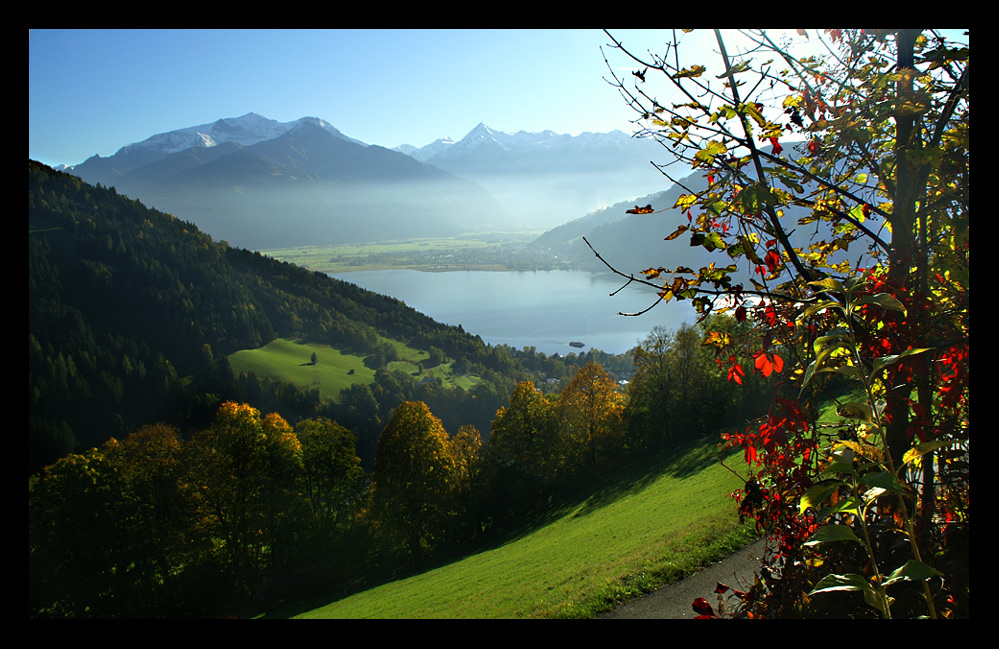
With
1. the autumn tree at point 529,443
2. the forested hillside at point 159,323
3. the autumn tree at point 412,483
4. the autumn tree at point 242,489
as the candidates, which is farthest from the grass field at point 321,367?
the autumn tree at point 412,483

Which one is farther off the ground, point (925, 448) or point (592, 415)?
point (925, 448)

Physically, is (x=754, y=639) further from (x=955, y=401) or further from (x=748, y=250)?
(x=955, y=401)

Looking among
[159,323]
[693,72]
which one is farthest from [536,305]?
[693,72]

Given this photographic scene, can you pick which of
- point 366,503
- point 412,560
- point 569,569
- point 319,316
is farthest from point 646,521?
point 319,316

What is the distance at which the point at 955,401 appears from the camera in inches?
57.0

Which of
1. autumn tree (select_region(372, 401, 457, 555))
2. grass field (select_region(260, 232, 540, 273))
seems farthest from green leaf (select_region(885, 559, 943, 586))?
grass field (select_region(260, 232, 540, 273))

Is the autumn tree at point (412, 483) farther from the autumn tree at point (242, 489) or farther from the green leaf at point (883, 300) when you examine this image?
the green leaf at point (883, 300)

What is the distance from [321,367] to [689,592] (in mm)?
62138

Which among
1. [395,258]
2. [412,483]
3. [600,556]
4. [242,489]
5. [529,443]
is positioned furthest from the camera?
[395,258]

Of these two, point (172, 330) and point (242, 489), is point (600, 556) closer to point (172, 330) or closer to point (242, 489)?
point (242, 489)

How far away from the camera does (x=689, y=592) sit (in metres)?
4.57

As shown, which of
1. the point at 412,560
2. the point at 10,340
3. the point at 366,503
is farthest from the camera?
the point at 366,503

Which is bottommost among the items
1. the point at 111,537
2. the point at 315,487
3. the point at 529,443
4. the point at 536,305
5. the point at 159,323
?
the point at 111,537
